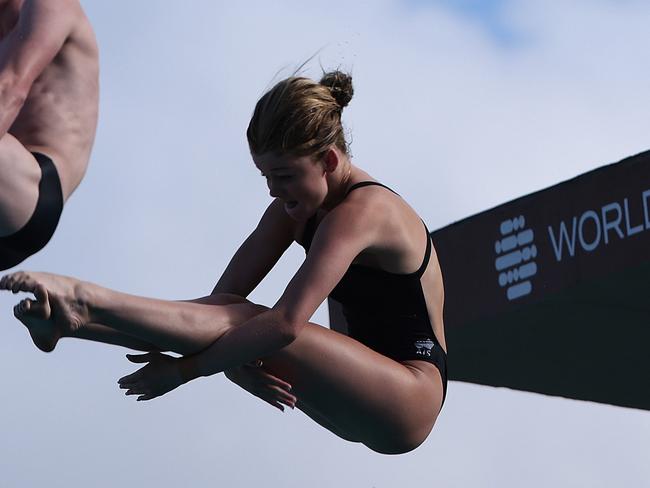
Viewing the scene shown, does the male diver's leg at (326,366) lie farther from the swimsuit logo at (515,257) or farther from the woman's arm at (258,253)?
the swimsuit logo at (515,257)

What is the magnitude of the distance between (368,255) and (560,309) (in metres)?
5.14

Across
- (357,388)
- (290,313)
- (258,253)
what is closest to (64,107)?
(258,253)

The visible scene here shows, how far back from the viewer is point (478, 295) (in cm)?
1168

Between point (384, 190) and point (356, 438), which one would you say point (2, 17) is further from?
point (356, 438)

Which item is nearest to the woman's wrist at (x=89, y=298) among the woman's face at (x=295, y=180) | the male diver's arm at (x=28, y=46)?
the male diver's arm at (x=28, y=46)

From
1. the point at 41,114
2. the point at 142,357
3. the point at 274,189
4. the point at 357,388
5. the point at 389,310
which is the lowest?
the point at 357,388

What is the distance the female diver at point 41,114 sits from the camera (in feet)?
19.7

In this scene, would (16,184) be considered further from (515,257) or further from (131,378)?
(515,257)

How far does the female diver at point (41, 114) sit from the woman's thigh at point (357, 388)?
0.87m

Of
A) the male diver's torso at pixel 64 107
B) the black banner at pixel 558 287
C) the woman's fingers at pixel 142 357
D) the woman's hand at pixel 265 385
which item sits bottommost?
the woman's hand at pixel 265 385

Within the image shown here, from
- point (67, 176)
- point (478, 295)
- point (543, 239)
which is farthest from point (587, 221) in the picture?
point (67, 176)

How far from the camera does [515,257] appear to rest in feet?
37.3

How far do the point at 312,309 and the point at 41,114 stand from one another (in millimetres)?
1374

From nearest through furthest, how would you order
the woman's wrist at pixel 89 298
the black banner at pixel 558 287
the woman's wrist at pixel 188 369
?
the woman's wrist at pixel 89 298 < the woman's wrist at pixel 188 369 < the black banner at pixel 558 287
